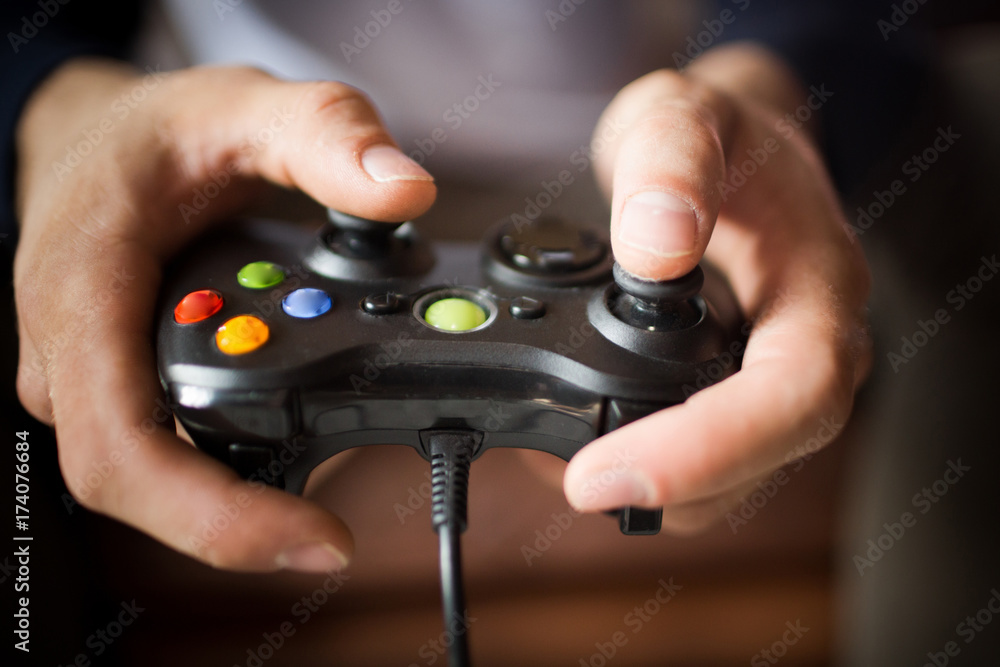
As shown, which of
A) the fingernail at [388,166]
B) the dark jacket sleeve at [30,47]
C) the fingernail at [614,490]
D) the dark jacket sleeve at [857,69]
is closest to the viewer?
the fingernail at [614,490]

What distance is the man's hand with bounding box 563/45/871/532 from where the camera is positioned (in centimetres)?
38

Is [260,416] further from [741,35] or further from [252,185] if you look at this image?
[741,35]

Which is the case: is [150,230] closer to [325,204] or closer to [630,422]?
[325,204]

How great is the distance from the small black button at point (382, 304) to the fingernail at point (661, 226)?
0.15 m

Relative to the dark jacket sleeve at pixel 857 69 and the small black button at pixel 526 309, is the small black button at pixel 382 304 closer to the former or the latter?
the small black button at pixel 526 309

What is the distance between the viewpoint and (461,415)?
443 millimetres

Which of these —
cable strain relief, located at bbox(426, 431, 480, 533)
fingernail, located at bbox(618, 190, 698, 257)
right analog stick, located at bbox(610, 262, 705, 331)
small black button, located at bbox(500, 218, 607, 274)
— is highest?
fingernail, located at bbox(618, 190, 698, 257)

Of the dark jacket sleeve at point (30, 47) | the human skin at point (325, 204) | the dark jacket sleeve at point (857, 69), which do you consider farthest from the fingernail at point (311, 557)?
the dark jacket sleeve at point (857, 69)

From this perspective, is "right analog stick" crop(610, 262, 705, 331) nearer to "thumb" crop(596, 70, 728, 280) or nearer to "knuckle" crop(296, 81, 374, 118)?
"thumb" crop(596, 70, 728, 280)

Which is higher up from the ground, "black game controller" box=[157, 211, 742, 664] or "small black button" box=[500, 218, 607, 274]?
"small black button" box=[500, 218, 607, 274]

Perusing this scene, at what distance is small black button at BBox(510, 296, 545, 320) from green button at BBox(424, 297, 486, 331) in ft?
0.07

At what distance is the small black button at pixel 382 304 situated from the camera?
0.47m

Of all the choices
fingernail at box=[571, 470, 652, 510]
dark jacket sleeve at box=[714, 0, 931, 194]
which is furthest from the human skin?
dark jacket sleeve at box=[714, 0, 931, 194]

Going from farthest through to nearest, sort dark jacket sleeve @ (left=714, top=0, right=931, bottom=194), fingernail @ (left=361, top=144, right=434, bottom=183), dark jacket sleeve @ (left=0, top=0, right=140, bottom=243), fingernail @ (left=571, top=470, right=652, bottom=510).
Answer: dark jacket sleeve @ (left=714, top=0, right=931, bottom=194) → dark jacket sleeve @ (left=0, top=0, right=140, bottom=243) → fingernail @ (left=361, top=144, right=434, bottom=183) → fingernail @ (left=571, top=470, right=652, bottom=510)
